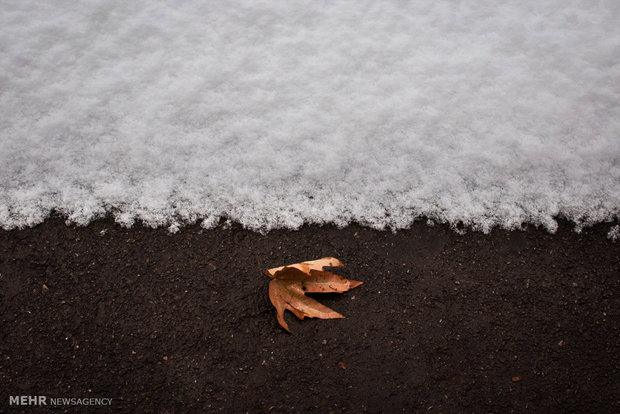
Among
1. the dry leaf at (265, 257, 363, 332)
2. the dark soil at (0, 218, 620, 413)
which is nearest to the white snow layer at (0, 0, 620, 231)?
the dark soil at (0, 218, 620, 413)

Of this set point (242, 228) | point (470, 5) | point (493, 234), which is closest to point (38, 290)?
point (242, 228)

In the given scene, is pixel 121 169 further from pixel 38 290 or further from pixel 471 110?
pixel 471 110

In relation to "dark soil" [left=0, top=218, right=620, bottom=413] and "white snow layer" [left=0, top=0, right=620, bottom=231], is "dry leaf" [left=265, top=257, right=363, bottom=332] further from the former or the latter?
"white snow layer" [left=0, top=0, right=620, bottom=231]

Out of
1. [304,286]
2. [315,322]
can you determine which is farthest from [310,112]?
[315,322]

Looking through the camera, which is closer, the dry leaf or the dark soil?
the dark soil

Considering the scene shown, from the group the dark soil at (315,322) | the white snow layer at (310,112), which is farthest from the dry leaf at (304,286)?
the white snow layer at (310,112)

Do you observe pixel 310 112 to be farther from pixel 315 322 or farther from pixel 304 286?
pixel 315 322

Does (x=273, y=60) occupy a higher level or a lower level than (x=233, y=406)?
higher

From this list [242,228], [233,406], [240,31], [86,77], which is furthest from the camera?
[240,31]
